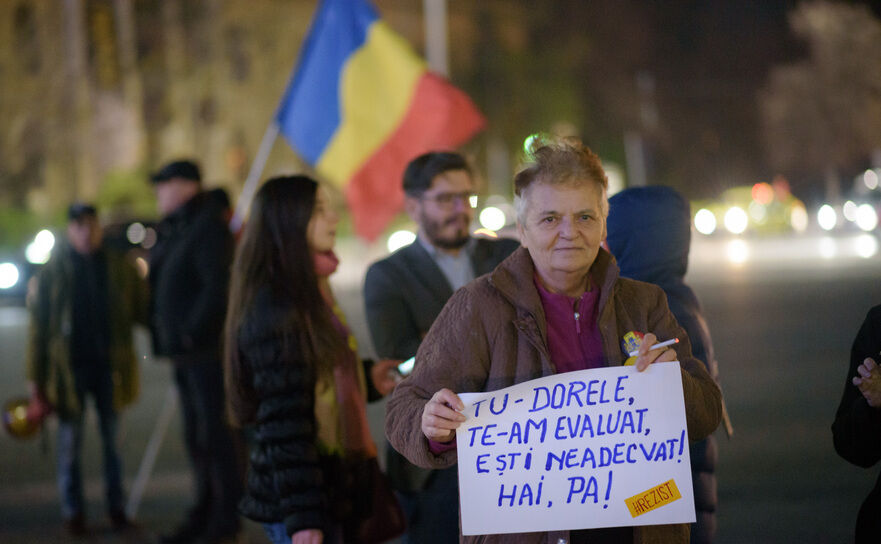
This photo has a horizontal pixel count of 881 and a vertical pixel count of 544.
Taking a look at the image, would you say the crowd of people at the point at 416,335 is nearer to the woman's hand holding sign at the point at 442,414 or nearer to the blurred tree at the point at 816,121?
the woman's hand holding sign at the point at 442,414

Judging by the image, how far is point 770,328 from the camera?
45.1 feet

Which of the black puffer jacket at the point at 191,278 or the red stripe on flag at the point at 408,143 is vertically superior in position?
the red stripe on flag at the point at 408,143

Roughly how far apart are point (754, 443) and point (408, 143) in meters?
3.38

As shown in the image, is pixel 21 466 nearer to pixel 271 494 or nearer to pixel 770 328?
pixel 271 494

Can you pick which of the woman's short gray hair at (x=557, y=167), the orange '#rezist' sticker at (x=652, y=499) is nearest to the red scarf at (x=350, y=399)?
the woman's short gray hair at (x=557, y=167)

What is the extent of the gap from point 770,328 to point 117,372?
9.21 meters

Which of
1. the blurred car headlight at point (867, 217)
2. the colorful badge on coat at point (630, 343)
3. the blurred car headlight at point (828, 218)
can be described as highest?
the blurred car headlight at point (828, 218)

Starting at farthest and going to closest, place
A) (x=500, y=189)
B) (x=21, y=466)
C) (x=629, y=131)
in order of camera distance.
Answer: (x=629, y=131) → (x=500, y=189) → (x=21, y=466)

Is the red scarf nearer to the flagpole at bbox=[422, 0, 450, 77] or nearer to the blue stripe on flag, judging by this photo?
the blue stripe on flag

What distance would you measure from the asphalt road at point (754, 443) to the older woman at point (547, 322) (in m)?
1.77

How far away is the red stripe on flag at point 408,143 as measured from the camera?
697 cm

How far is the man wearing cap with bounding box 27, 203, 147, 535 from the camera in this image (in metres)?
6.82

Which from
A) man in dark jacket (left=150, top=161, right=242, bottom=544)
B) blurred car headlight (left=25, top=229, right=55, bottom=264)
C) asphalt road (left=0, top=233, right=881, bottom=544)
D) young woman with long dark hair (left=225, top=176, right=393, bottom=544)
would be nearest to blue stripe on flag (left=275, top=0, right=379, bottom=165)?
man in dark jacket (left=150, top=161, right=242, bottom=544)

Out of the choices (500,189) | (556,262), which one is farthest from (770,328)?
(500,189)
